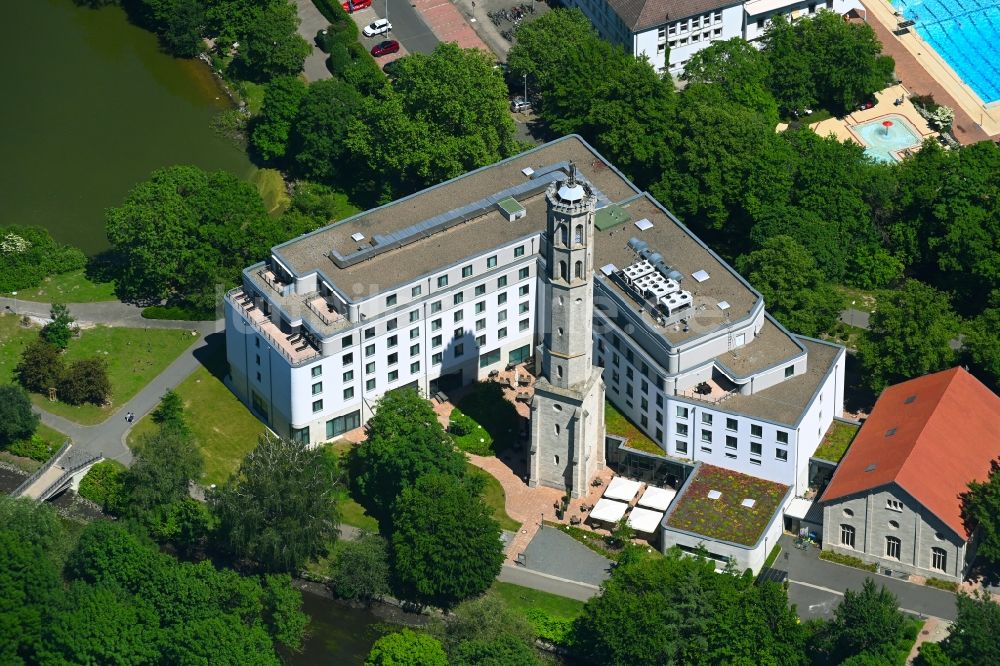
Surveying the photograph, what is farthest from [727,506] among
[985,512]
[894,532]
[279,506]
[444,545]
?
[279,506]

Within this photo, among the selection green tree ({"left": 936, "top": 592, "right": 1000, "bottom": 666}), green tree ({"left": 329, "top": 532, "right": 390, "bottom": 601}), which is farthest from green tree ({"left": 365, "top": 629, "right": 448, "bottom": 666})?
green tree ({"left": 936, "top": 592, "right": 1000, "bottom": 666})

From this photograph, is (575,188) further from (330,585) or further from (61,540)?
(61,540)

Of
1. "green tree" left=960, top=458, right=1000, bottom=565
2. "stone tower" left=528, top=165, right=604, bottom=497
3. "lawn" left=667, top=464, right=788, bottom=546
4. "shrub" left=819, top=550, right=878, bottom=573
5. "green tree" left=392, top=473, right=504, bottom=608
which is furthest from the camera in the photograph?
"lawn" left=667, top=464, right=788, bottom=546

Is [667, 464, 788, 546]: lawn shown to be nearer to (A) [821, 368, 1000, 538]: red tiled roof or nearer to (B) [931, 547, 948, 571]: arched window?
(A) [821, 368, 1000, 538]: red tiled roof

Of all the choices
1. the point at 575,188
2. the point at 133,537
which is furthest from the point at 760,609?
the point at 133,537

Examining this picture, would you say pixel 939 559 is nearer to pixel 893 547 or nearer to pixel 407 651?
pixel 893 547

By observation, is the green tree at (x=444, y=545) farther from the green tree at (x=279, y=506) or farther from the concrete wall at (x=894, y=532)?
the concrete wall at (x=894, y=532)

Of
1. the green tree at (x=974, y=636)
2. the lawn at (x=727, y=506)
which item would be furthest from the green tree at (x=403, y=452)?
the green tree at (x=974, y=636)
